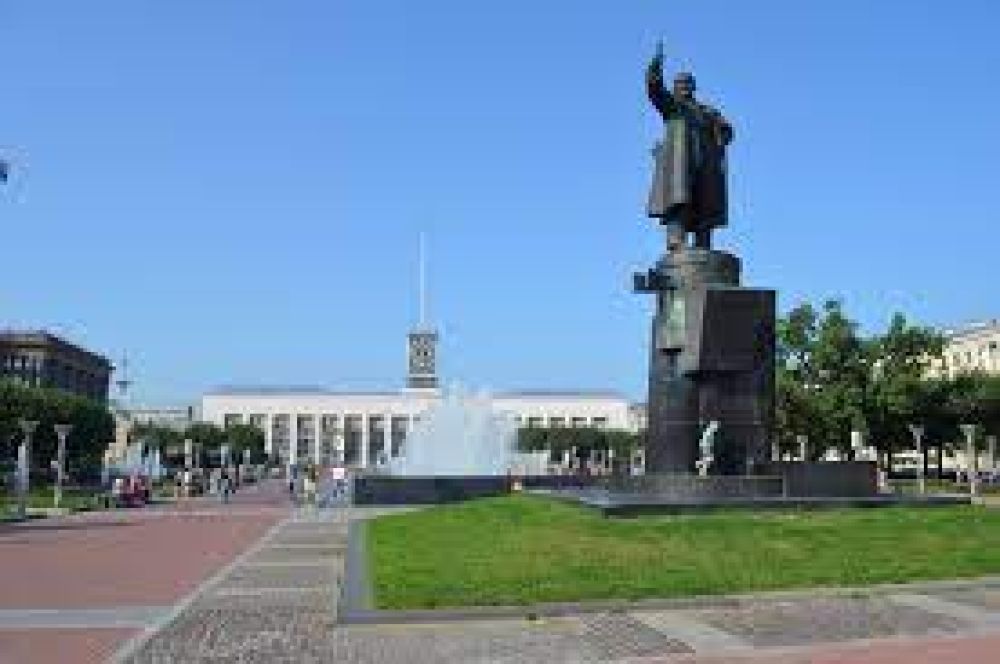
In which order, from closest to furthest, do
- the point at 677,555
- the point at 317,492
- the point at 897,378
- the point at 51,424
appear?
the point at 677,555, the point at 317,492, the point at 897,378, the point at 51,424

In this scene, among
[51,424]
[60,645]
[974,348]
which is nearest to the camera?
[60,645]

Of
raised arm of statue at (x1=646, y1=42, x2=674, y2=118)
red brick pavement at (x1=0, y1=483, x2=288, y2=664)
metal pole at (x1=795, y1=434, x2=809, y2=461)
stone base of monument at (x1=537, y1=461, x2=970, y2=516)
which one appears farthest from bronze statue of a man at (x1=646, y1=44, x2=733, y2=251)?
metal pole at (x1=795, y1=434, x2=809, y2=461)

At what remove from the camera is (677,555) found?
17453mm

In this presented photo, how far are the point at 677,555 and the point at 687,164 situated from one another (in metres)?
10.5

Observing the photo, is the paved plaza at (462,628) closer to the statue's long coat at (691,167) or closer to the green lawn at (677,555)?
the green lawn at (677,555)

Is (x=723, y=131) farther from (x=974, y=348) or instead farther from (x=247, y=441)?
(x=247, y=441)

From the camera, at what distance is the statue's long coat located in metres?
26.0

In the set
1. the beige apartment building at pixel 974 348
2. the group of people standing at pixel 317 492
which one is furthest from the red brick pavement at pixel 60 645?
the beige apartment building at pixel 974 348

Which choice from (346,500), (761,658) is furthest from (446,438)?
(761,658)

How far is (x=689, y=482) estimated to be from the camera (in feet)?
75.1

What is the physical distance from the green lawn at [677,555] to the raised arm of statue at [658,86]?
8325 mm

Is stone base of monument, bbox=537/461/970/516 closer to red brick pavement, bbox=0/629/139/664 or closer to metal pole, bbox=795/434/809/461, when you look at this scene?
red brick pavement, bbox=0/629/139/664

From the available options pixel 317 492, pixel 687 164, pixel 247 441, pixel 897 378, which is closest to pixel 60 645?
pixel 687 164

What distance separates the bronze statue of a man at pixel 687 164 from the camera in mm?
25984
